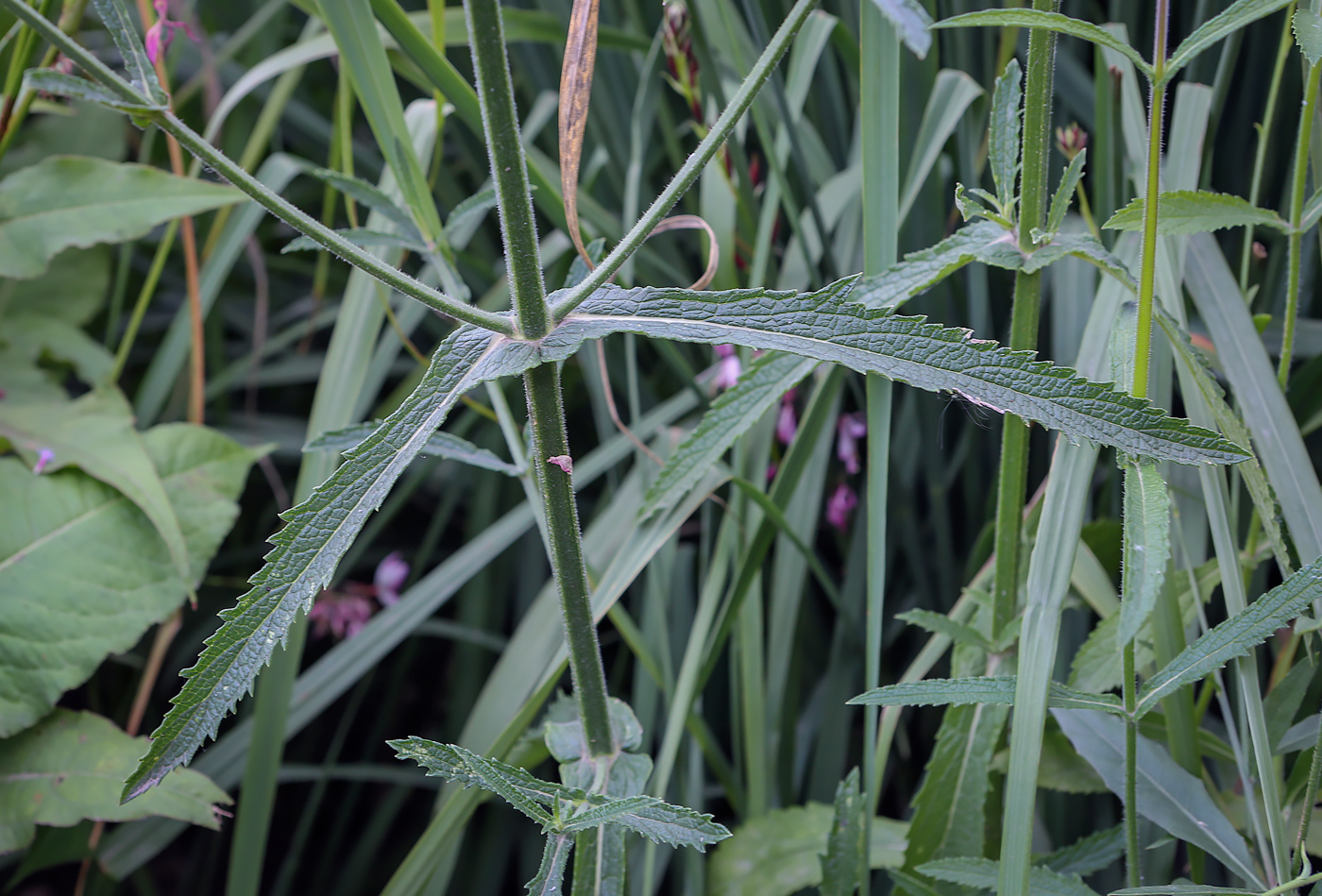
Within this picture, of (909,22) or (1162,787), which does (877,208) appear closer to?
(909,22)

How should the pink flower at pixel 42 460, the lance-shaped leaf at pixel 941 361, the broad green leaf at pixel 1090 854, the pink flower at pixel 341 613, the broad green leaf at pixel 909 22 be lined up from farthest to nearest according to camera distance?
the pink flower at pixel 341 613, the pink flower at pixel 42 460, the broad green leaf at pixel 1090 854, the lance-shaped leaf at pixel 941 361, the broad green leaf at pixel 909 22

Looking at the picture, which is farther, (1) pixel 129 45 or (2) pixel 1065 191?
(2) pixel 1065 191

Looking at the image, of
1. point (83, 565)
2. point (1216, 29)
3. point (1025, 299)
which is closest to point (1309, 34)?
point (1216, 29)

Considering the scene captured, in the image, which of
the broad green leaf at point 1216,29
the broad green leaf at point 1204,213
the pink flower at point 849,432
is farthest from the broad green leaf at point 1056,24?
the pink flower at point 849,432

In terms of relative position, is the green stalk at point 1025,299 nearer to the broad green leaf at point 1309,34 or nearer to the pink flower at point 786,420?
the broad green leaf at point 1309,34

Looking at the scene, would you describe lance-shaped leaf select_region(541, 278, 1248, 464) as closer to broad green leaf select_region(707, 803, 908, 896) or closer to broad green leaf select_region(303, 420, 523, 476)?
broad green leaf select_region(303, 420, 523, 476)
